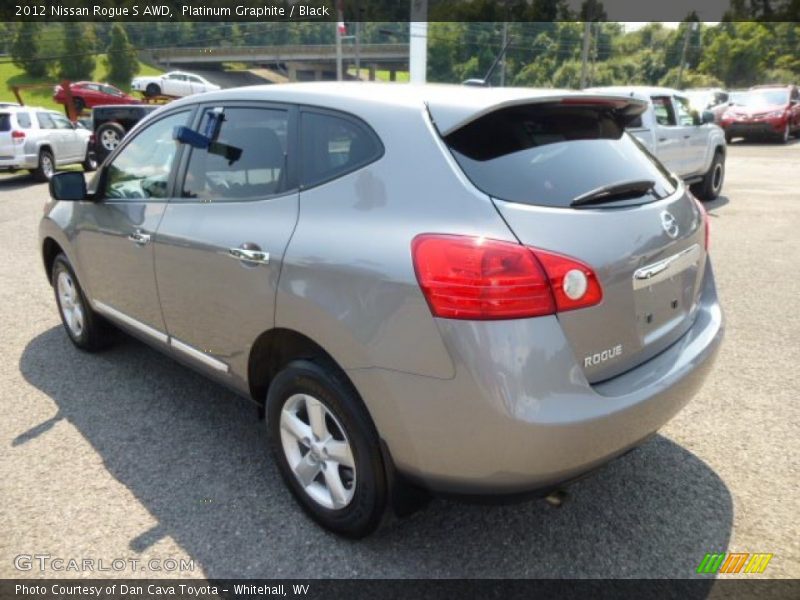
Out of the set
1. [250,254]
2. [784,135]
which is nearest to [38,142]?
[250,254]

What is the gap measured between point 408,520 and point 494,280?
49.4 inches

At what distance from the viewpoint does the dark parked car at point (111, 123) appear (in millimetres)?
18125

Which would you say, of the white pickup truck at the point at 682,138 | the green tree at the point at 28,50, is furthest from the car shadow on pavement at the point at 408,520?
the green tree at the point at 28,50

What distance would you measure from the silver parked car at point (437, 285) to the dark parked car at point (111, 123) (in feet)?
55.9

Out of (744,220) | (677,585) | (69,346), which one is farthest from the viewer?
(744,220)

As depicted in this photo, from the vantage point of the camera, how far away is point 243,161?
114 inches

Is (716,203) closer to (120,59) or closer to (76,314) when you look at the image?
(76,314)

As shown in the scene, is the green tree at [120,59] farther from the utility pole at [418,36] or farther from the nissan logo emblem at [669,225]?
the nissan logo emblem at [669,225]

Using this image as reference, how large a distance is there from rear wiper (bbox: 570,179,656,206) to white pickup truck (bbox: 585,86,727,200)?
6.78 m

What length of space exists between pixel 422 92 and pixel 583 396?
135 centimetres

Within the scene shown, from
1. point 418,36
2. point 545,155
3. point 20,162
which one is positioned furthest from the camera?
point 418,36

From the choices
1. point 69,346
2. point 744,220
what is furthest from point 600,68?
point 69,346

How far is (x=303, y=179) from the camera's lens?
2.55 meters

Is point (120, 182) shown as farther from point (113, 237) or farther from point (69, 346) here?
point (69, 346)
